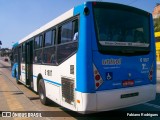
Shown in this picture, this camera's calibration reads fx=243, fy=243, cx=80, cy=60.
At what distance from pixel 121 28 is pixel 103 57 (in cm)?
106

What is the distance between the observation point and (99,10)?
599cm

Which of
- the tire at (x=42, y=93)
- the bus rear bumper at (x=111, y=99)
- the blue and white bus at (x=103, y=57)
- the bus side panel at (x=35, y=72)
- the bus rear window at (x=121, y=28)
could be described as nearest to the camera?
the bus rear bumper at (x=111, y=99)

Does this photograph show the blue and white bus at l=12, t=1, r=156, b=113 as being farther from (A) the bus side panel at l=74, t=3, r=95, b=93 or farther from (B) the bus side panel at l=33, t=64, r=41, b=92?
(B) the bus side panel at l=33, t=64, r=41, b=92

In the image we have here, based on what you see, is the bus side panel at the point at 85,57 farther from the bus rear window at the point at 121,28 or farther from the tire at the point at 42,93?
the tire at the point at 42,93

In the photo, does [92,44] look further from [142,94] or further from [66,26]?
[142,94]

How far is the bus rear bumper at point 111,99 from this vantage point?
5577 millimetres

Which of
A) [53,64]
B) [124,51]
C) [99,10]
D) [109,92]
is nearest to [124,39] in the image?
[124,51]

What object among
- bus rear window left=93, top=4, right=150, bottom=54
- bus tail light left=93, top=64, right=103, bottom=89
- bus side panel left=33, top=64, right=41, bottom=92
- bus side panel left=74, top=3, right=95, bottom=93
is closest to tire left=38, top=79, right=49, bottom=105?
bus side panel left=33, top=64, right=41, bottom=92

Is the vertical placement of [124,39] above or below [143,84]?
above

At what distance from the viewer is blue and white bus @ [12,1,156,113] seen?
5.69 meters

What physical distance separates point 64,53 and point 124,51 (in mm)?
1671

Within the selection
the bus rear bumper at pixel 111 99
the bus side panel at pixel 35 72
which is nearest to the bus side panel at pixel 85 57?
the bus rear bumper at pixel 111 99

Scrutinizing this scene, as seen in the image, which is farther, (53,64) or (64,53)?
(53,64)

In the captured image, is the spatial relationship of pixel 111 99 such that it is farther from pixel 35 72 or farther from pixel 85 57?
pixel 35 72
